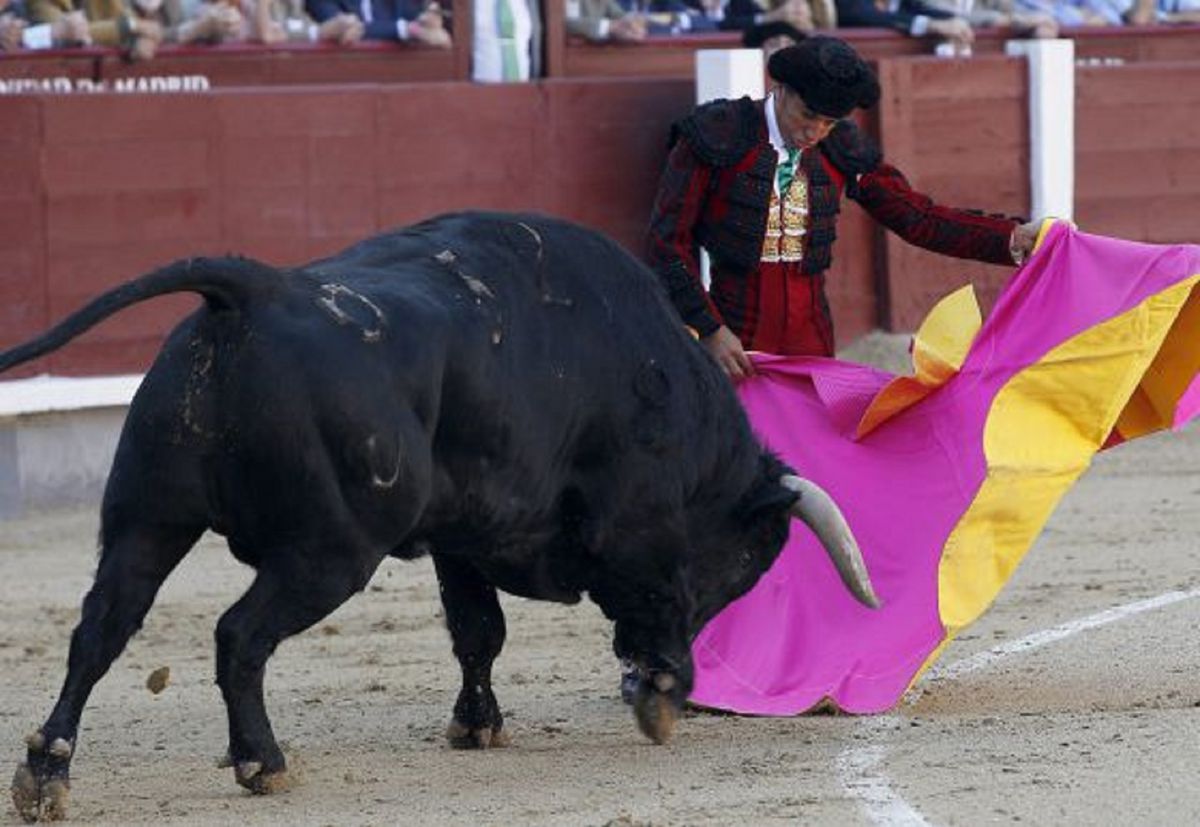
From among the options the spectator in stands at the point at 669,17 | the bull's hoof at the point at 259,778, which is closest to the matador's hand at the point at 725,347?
the bull's hoof at the point at 259,778

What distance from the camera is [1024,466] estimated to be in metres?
5.72

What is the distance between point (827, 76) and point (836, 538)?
36.1 inches

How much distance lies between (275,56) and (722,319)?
501 cm

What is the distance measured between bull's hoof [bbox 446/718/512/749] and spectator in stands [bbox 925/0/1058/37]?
7462 millimetres

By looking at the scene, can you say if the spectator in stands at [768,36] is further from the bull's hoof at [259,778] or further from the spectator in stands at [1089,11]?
the bull's hoof at [259,778]

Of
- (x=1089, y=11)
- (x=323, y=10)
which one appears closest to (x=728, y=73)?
(x=323, y=10)

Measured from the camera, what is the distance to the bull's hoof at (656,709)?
518 centimetres

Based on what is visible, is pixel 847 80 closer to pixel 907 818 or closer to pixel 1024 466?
pixel 1024 466

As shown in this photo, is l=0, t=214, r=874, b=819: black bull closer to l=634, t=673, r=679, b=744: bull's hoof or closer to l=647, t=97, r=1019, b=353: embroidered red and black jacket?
l=634, t=673, r=679, b=744: bull's hoof

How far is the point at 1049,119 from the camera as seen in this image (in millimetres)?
11227

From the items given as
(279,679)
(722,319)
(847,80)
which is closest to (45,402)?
(279,679)

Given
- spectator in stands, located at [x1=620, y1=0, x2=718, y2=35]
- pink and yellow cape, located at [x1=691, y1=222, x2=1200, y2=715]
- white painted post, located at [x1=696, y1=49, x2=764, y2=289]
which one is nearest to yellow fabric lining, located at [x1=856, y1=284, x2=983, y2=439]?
pink and yellow cape, located at [x1=691, y1=222, x2=1200, y2=715]

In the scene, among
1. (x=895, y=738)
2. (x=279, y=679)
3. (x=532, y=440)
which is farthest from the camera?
(x=279, y=679)

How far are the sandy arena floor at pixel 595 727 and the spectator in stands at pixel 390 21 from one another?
3.45m
